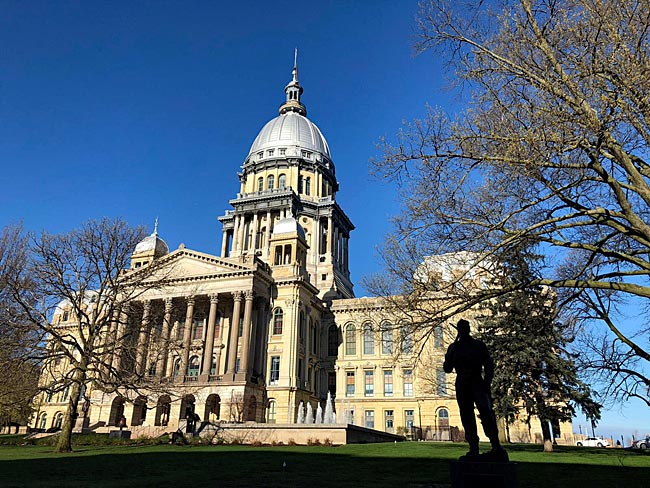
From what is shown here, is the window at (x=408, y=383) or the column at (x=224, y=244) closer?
the window at (x=408, y=383)

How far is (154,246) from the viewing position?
59938 mm

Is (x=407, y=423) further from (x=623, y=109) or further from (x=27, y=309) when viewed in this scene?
(x=623, y=109)

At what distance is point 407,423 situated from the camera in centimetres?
5047

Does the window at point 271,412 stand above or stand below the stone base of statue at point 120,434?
above

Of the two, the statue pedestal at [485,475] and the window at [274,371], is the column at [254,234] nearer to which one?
the window at [274,371]

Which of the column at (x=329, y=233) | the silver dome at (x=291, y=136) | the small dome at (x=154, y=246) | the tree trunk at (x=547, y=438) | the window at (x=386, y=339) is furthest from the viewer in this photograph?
the silver dome at (x=291, y=136)

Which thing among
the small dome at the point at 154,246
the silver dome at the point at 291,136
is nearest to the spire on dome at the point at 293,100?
the silver dome at the point at 291,136

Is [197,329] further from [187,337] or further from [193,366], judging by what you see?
[187,337]

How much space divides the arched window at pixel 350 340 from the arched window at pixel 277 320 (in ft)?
30.6

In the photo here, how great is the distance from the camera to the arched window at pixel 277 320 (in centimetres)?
4875

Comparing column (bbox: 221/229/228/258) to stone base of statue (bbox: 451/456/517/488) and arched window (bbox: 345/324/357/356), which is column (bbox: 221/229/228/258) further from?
stone base of statue (bbox: 451/456/517/488)

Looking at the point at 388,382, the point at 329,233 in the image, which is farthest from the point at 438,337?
the point at 329,233

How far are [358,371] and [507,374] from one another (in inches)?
1116

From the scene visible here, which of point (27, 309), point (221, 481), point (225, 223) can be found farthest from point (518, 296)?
point (225, 223)
